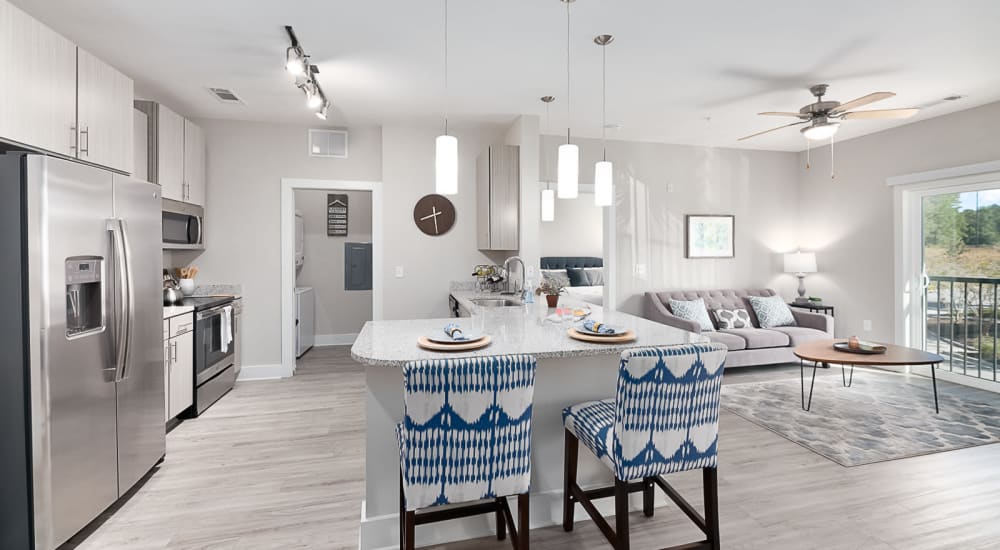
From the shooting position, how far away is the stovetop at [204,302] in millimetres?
3736

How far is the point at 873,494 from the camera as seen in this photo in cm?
248

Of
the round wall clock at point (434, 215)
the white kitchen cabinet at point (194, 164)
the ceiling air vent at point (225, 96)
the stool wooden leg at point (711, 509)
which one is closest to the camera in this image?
the stool wooden leg at point (711, 509)

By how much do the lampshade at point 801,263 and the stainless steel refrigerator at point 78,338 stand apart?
656cm

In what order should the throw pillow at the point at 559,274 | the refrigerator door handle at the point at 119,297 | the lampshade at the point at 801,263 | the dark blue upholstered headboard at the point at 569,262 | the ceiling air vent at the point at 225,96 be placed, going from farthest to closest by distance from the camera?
the dark blue upholstered headboard at the point at 569,262
the throw pillow at the point at 559,274
the lampshade at the point at 801,263
the ceiling air vent at the point at 225,96
the refrigerator door handle at the point at 119,297

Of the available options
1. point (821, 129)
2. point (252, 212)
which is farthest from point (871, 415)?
point (252, 212)

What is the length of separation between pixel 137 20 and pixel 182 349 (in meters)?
2.21

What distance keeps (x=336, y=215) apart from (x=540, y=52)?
4441 mm

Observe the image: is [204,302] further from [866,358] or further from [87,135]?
[866,358]

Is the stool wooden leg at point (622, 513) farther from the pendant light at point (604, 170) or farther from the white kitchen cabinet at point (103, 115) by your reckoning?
the white kitchen cabinet at point (103, 115)

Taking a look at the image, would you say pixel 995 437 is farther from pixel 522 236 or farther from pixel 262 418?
pixel 262 418

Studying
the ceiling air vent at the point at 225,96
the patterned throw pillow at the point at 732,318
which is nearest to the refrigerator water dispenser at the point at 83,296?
the ceiling air vent at the point at 225,96

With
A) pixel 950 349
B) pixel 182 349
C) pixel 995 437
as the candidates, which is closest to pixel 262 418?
pixel 182 349

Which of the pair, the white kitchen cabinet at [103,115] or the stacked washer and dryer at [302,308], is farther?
the stacked washer and dryer at [302,308]

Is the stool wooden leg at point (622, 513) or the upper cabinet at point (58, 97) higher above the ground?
the upper cabinet at point (58, 97)
